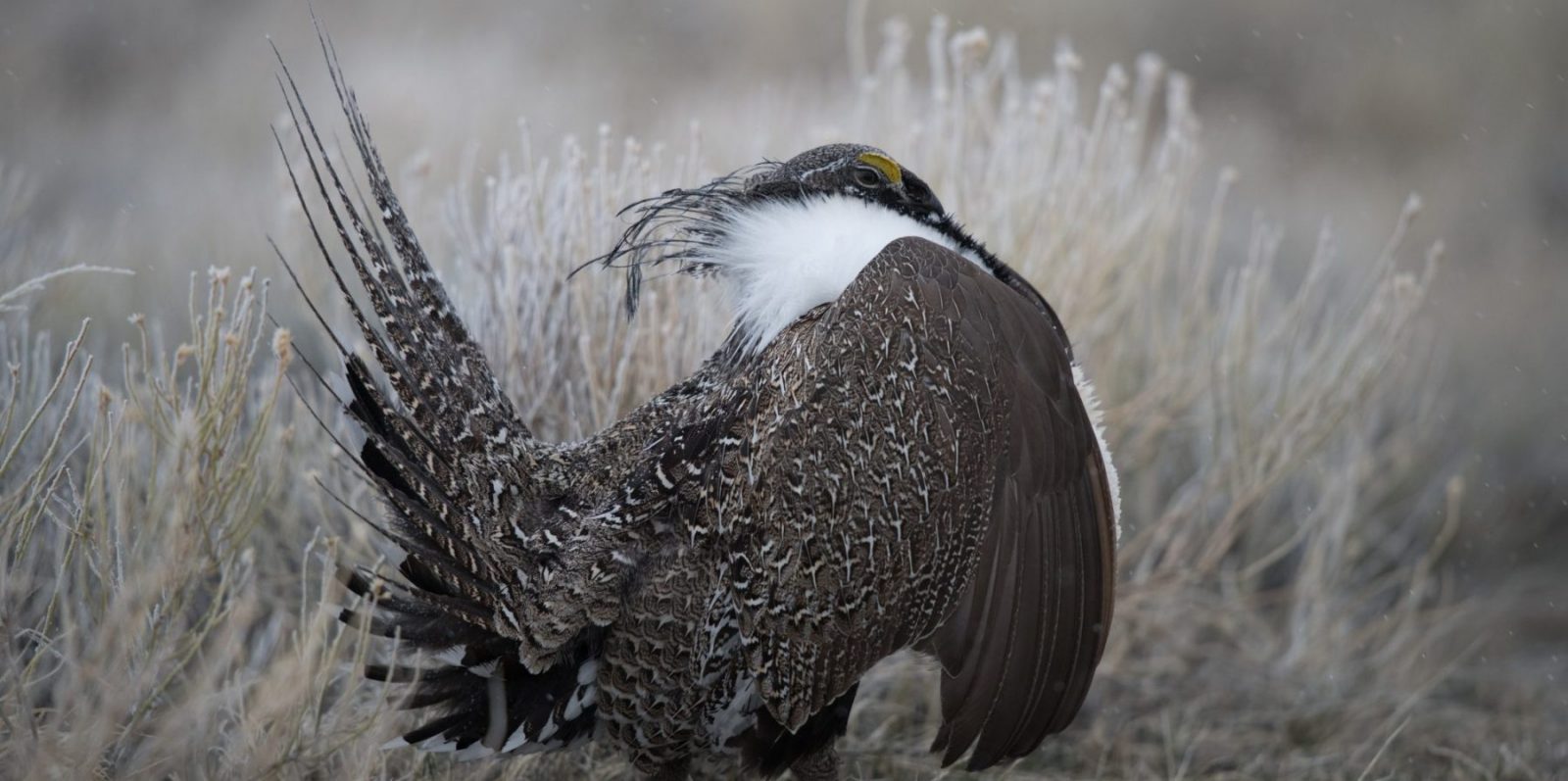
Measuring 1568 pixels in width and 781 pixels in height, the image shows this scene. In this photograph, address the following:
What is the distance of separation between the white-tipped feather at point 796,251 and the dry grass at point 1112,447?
0.76 metres

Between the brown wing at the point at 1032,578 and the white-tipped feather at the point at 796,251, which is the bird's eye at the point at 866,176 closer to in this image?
the white-tipped feather at the point at 796,251

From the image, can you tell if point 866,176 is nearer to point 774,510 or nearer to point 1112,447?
point 774,510

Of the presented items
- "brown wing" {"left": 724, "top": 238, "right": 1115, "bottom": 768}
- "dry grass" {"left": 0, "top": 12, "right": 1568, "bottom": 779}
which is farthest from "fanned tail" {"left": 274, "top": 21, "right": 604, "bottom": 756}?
"brown wing" {"left": 724, "top": 238, "right": 1115, "bottom": 768}

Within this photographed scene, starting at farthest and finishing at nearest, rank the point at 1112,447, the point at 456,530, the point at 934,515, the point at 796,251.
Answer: the point at 1112,447
the point at 796,251
the point at 456,530
the point at 934,515

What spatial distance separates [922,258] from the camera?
233 cm

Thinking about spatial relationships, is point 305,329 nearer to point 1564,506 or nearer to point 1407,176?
point 1564,506

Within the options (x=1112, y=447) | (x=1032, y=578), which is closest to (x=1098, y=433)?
(x=1032, y=578)

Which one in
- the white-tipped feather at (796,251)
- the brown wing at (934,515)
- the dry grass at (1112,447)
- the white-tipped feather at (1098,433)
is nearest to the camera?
the brown wing at (934,515)

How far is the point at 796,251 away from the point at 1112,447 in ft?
7.75

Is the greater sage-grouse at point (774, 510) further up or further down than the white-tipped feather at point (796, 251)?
further down

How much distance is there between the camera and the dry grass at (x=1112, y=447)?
3.03 meters

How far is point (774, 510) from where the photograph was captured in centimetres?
228

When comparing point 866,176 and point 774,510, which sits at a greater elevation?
point 866,176

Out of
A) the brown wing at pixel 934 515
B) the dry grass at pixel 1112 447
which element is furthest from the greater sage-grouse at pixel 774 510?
the dry grass at pixel 1112 447
